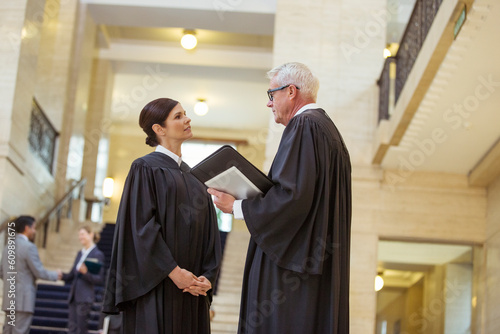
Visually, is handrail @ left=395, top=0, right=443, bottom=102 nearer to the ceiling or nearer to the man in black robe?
the ceiling

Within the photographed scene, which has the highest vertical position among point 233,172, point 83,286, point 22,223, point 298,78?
point 298,78

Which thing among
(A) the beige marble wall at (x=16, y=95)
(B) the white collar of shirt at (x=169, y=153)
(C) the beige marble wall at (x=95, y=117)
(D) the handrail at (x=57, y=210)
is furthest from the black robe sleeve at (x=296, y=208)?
(C) the beige marble wall at (x=95, y=117)

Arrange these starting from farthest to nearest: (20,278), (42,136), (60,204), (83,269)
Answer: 1. (60,204)
2. (42,136)
3. (83,269)
4. (20,278)

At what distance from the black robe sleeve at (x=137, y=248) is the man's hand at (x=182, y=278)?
0.03 meters

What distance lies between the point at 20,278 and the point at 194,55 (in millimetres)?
10473

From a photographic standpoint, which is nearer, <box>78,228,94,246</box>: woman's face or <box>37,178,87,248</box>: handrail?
<box>78,228,94,246</box>: woman's face

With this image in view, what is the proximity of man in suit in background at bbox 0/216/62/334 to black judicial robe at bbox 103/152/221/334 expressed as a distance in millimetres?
4012

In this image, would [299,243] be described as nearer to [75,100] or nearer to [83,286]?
[83,286]

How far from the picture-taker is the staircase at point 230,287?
408 inches

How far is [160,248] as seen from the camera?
4422 millimetres

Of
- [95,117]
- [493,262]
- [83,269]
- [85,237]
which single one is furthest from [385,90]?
[95,117]

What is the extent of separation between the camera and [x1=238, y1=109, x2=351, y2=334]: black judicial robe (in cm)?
378

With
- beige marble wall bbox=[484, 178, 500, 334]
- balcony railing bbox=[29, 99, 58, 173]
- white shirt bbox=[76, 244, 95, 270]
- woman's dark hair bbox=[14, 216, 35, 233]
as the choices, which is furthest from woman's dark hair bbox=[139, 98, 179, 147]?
balcony railing bbox=[29, 99, 58, 173]

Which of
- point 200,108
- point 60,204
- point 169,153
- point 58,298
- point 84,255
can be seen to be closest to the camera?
point 169,153
